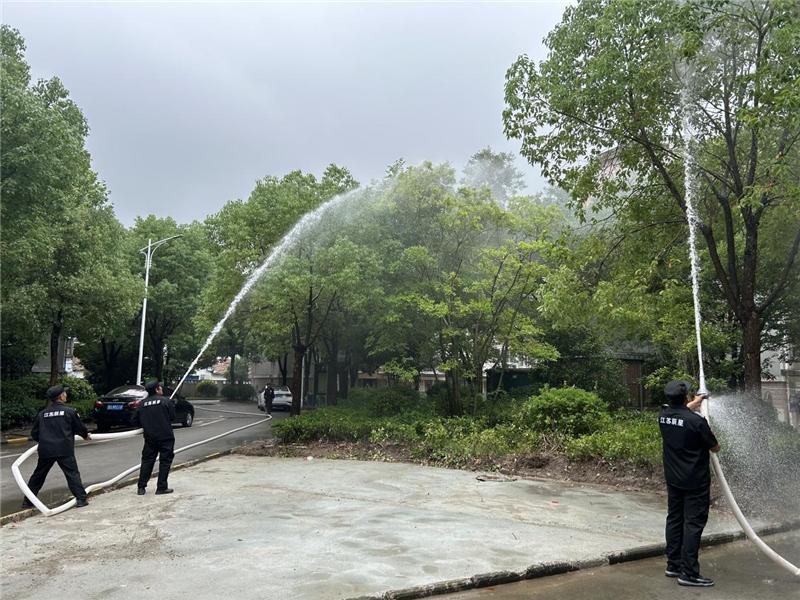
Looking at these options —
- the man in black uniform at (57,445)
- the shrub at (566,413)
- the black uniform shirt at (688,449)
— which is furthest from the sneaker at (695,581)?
the man in black uniform at (57,445)

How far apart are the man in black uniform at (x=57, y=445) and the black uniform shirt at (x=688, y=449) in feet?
23.7

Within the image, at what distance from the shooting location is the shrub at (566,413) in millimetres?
12758

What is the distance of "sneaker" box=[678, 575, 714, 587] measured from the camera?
17.6 feet

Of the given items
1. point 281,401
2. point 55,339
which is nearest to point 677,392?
point 55,339

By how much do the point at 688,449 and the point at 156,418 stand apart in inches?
281

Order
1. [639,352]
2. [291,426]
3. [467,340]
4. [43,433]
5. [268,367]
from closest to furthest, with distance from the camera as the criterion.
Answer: [43,433], [291,426], [467,340], [639,352], [268,367]

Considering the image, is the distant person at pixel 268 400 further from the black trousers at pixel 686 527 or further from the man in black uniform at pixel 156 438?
the black trousers at pixel 686 527

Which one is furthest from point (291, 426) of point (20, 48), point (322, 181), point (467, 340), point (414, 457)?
point (20, 48)

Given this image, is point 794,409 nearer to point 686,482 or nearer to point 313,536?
point 686,482

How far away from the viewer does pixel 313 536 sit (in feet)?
22.4

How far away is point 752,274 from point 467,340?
344 inches

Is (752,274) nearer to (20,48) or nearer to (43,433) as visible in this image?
(43,433)

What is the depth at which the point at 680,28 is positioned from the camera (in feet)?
28.9

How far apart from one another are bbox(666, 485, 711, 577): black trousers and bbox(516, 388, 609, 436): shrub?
6.84 metres
